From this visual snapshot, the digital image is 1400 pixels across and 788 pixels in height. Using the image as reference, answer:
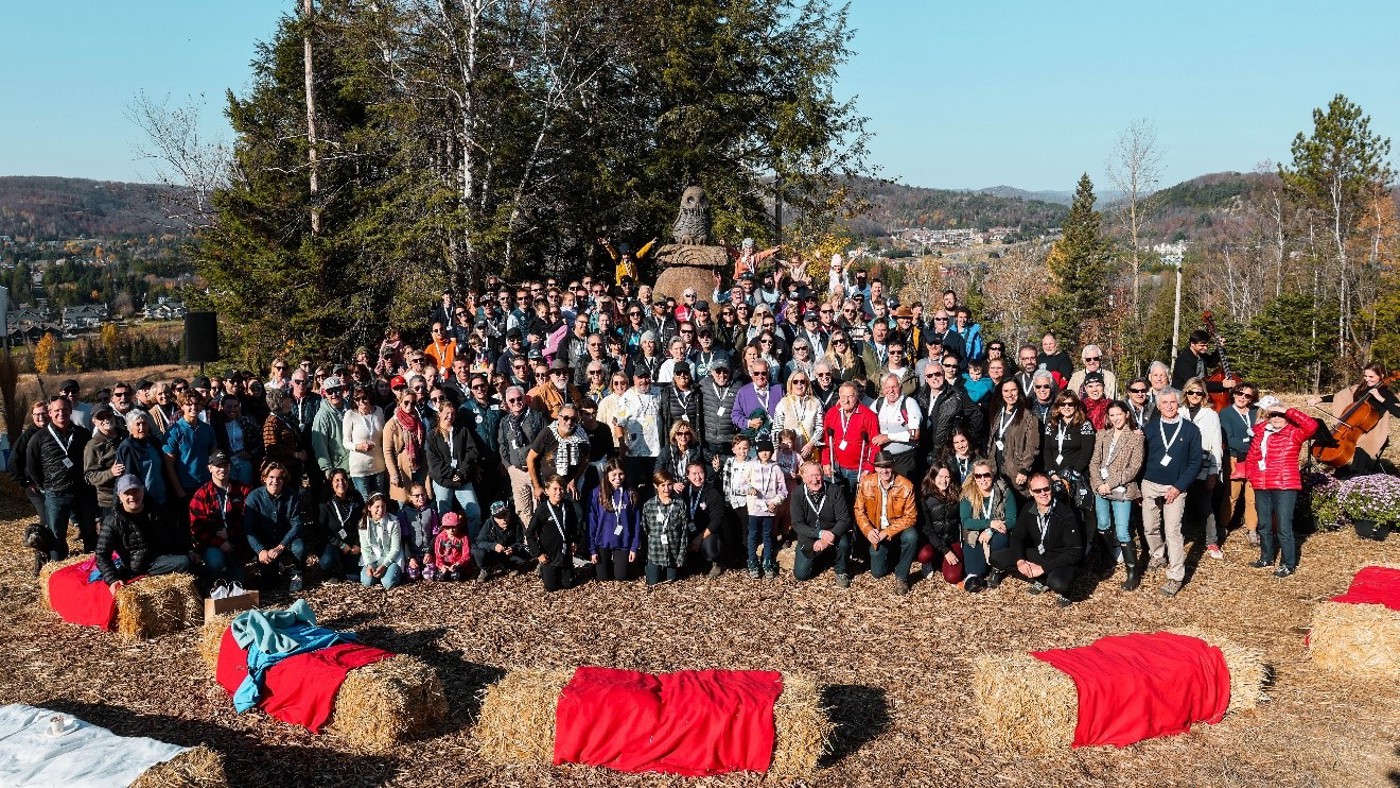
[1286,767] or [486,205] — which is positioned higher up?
[486,205]

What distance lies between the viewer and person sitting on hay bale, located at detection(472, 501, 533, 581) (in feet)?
30.3

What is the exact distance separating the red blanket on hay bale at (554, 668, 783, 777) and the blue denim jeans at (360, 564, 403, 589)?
12.6ft

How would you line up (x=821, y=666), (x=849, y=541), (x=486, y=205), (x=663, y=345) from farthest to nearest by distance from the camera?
(x=486, y=205) → (x=663, y=345) → (x=849, y=541) → (x=821, y=666)

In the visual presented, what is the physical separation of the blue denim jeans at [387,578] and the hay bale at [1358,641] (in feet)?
25.5

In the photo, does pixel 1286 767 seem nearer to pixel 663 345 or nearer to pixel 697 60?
pixel 663 345

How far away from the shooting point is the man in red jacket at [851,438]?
9.30 m

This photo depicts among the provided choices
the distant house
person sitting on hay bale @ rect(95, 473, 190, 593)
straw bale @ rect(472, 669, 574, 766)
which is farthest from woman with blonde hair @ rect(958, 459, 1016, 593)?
the distant house

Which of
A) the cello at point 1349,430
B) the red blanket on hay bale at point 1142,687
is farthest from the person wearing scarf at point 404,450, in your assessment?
the cello at point 1349,430

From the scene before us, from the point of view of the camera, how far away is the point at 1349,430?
11102mm

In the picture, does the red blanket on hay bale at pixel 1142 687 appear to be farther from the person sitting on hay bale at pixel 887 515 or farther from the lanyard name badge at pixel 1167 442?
the lanyard name badge at pixel 1167 442

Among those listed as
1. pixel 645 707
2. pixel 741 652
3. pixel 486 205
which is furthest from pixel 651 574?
pixel 486 205

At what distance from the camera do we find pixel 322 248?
21828 millimetres

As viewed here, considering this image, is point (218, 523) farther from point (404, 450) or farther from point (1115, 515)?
point (1115, 515)

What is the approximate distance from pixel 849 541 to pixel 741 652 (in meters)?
1.87
